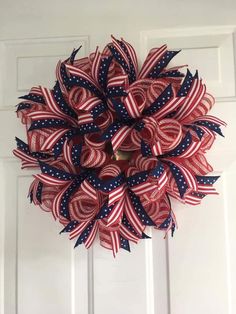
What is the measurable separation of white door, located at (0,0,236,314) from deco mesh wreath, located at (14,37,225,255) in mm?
90

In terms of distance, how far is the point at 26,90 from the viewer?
1.15 metres

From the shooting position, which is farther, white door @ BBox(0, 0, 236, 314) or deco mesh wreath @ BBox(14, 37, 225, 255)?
white door @ BBox(0, 0, 236, 314)

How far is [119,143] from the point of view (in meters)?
0.94

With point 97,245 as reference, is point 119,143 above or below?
above

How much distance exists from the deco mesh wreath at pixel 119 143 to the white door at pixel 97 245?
90 mm

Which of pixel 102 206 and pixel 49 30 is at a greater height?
pixel 49 30

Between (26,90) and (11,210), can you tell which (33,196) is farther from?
(26,90)

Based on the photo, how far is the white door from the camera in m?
1.08

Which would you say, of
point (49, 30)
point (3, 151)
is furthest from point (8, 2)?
point (3, 151)

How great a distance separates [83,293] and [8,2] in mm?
845

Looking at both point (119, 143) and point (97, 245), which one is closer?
point (119, 143)

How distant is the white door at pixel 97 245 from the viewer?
1076 millimetres

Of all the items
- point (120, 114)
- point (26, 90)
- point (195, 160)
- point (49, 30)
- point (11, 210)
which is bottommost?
point (11, 210)

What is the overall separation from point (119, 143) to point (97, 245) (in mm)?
318
